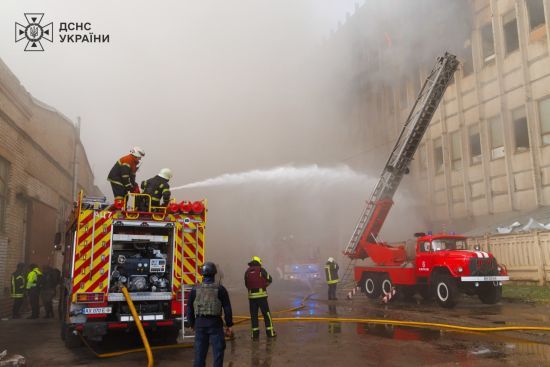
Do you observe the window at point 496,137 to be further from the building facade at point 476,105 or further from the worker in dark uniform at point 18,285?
the worker in dark uniform at point 18,285

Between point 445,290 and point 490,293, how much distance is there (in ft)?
4.28

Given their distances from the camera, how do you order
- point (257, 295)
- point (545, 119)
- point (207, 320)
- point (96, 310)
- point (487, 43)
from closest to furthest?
1. point (207, 320)
2. point (96, 310)
3. point (257, 295)
4. point (545, 119)
5. point (487, 43)

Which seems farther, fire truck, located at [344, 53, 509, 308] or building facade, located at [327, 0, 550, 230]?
building facade, located at [327, 0, 550, 230]

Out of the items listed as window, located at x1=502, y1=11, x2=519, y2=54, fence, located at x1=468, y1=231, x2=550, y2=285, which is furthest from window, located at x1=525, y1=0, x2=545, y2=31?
fence, located at x1=468, y1=231, x2=550, y2=285

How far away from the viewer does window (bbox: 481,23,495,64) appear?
60.3 feet

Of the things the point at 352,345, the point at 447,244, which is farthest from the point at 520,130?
the point at 352,345

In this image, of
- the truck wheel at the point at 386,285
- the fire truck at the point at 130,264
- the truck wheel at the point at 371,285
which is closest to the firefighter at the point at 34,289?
the fire truck at the point at 130,264

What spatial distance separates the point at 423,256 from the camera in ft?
38.2

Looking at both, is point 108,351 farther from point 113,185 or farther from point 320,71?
point 320,71

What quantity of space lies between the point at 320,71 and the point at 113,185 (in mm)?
20539

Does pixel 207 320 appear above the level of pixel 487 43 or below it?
below

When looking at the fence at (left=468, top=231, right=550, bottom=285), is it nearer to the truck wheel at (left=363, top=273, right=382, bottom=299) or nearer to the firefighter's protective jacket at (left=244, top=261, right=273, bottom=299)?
the truck wheel at (left=363, top=273, right=382, bottom=299)

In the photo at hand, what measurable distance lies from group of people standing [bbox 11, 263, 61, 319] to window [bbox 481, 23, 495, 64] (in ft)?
59.0

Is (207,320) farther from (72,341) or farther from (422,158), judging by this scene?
(422,158)
